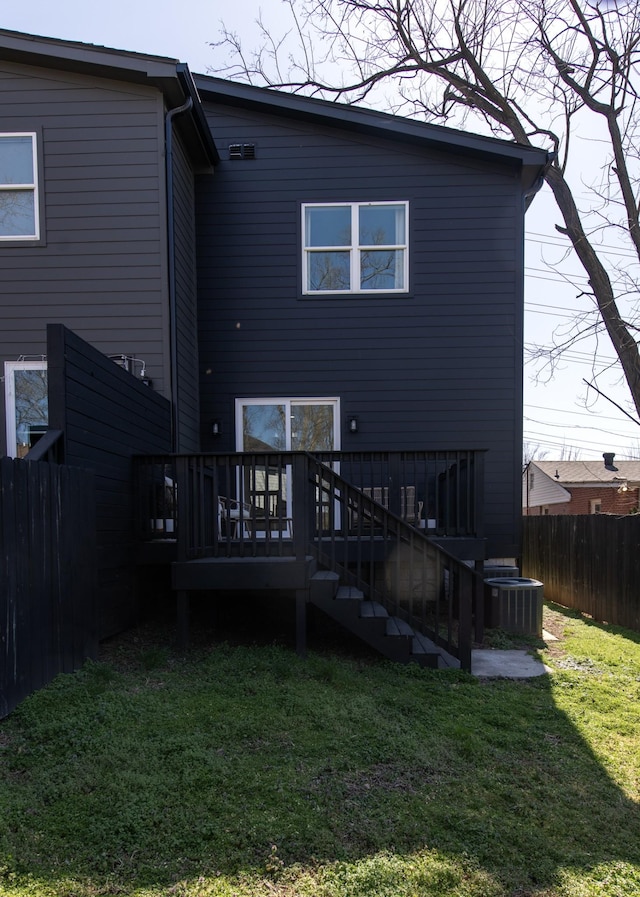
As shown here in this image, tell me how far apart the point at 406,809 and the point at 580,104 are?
1255 centimetres

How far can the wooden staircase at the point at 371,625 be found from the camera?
4.36m

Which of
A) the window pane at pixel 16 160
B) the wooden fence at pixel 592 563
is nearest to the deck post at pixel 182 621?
the window pane at pixel 16 160

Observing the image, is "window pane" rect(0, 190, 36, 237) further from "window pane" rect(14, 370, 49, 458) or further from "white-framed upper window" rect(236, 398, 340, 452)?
"white-framed upper window" rect(236, 398, 340, 452)

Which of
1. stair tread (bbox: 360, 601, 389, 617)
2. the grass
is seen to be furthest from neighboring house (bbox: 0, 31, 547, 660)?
the grass

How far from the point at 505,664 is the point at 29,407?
5.59 metres

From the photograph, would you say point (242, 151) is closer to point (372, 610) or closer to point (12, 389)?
point (12, 389)

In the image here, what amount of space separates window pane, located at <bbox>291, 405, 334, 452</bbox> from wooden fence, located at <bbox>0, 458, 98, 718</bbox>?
141 inches

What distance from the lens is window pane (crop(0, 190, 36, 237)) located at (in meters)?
6.14

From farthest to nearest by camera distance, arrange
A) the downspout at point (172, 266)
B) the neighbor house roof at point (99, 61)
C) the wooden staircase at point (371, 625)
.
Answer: the downspout at point (172, 266) → the neighbor house roof at point (99, 61) → the wooden staircase at point (371, 625)

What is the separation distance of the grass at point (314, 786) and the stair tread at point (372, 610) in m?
0.47

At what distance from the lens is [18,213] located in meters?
6.16

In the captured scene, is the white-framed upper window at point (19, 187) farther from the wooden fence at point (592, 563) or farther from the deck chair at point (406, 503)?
the wooden fence at point (592, 563)

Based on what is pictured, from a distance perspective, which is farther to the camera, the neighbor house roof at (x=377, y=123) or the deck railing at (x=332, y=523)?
the neighbor house roof at (x=377, y=123)

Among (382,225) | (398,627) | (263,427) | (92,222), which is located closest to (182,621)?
(398,627)
